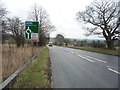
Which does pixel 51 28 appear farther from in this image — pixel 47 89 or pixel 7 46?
pixel 47 89

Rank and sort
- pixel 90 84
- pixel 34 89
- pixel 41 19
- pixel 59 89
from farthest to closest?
pixel 41 19 → pixel 90 84 → pixel 59 89 → pixel 34 89

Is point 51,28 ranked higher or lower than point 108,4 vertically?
lower

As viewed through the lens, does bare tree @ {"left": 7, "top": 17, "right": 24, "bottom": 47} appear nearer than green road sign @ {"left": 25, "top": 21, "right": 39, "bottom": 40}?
No

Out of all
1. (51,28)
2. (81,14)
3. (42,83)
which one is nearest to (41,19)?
(51,28)

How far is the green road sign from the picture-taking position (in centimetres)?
1040

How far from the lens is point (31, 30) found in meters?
10.8

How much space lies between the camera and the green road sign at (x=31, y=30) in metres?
10.4

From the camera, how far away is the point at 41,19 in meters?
34.0

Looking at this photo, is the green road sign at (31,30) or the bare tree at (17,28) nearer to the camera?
the green road sign at (31,30)

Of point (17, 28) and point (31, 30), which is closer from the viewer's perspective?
point (31, 30)

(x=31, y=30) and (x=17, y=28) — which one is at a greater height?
(x=17, y=28)

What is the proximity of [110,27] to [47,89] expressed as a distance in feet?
77.0

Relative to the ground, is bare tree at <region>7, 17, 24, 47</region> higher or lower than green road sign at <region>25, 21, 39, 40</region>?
higher

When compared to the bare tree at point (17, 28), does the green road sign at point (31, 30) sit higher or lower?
lower
